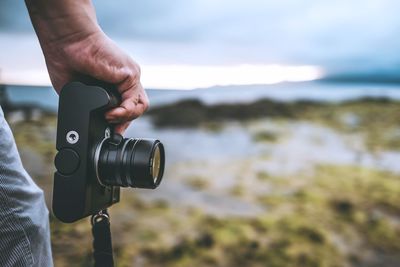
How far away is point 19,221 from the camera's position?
857mm

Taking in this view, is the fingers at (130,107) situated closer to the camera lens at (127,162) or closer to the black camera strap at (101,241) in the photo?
the camera lens at (127,162)

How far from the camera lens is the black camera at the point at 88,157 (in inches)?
35.6

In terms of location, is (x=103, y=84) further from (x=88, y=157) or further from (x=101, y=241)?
(x=101, y=241)

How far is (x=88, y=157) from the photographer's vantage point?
3.03 feet

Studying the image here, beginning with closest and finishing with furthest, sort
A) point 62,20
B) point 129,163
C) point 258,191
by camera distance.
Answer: point 62,20, point 129,163, point 258,191

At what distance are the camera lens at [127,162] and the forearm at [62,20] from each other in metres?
0.23

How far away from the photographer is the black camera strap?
1.01 m

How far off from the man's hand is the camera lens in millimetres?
53

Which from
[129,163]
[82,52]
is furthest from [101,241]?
[82,52]

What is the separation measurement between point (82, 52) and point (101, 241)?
1.36 feet

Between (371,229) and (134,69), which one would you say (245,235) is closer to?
(371,229)

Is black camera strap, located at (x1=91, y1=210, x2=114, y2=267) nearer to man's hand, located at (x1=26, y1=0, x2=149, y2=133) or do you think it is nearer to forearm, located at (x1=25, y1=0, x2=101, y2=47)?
man's hand, located at (x1=26, y1=0, x2=149, y2=133)

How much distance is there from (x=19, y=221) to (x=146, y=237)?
6.85 ft

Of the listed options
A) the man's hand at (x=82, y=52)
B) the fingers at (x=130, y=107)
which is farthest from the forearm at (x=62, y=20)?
the fingers at (x=130, y=107)
